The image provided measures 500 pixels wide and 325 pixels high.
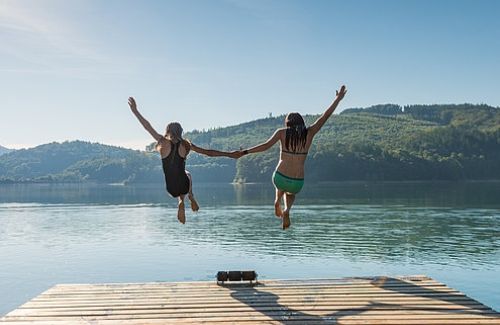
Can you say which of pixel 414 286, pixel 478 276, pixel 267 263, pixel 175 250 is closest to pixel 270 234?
pixel 175 250

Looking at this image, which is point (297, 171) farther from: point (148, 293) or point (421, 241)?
point (421, 241)

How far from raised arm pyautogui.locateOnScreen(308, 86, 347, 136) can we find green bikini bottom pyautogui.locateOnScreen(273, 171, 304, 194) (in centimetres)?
111

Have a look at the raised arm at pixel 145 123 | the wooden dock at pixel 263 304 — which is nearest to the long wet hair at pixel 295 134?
the raised arm at pixel 145 123

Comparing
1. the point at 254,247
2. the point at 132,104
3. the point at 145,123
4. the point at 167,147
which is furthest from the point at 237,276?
the point at 254,247

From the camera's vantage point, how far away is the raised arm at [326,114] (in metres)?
12.2

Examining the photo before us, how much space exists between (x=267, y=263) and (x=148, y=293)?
33.4 metres

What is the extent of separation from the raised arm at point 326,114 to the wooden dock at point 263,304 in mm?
3593

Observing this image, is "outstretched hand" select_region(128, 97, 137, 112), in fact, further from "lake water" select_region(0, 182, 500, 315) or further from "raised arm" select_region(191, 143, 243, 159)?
"lake water" select_region(0, 182, 500, 315)

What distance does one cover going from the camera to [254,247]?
5325 cm

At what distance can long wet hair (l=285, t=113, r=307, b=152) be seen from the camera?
11961 millimetres

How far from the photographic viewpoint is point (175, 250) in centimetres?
5366

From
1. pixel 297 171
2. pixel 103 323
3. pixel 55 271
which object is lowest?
pixel 55 271

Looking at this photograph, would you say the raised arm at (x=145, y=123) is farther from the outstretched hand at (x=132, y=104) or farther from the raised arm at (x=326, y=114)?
the raised arm at (x=326, y=114)

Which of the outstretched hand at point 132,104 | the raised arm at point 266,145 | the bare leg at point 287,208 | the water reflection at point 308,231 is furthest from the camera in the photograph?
the water reflection at point 308,231
